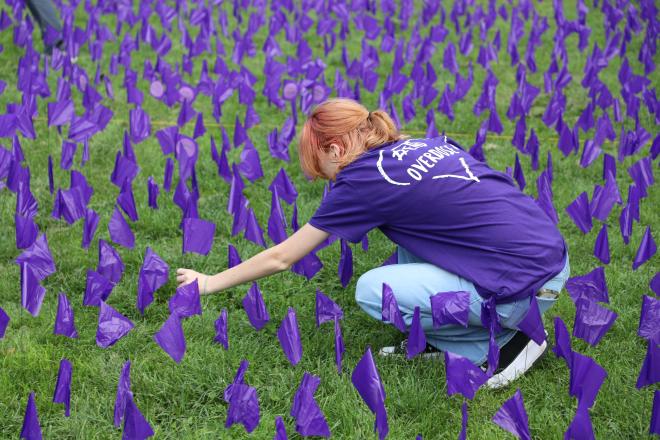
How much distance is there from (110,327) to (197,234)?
0.46 meters

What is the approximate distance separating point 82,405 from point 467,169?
1.16m

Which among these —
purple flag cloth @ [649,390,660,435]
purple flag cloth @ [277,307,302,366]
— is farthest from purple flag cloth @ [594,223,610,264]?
purple flag cloth @ [277,307,302,366]

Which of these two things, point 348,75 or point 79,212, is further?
point 348,75

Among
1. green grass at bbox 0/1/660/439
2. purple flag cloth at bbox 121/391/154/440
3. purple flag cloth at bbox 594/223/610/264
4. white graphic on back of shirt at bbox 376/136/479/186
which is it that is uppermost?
white graphic on back of shirt at bbox 376/136/479/186

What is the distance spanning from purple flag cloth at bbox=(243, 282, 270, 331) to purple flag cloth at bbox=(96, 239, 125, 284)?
1.40 feet

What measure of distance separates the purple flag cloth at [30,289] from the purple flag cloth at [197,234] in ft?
1.47

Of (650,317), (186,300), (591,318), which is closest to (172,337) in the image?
(186,300)

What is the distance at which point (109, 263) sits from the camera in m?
2.43

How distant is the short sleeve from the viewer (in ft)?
7.13

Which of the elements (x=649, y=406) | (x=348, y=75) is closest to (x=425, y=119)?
(x=348, y=75)

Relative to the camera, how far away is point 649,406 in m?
2.10

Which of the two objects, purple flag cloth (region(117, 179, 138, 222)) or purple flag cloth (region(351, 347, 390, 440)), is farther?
purple flag cloth (region(117, 179, 138, 222))

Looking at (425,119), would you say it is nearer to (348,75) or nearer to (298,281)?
(348,75)

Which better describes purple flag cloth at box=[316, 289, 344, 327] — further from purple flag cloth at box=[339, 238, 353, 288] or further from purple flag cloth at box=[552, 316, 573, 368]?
purple flag cloth at box=[552, 316, 573, 368]
